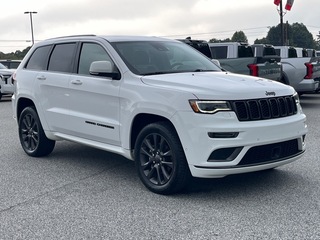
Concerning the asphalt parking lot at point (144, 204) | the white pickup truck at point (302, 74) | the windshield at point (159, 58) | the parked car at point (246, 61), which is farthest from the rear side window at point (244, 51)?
Answer: the windshield at point (159, 58)

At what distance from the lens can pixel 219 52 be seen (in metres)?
14.5

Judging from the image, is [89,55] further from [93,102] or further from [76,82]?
[93,102]

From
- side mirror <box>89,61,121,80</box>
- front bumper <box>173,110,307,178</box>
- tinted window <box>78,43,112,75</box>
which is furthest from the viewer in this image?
tinted window <box>78,43,112,75</box>

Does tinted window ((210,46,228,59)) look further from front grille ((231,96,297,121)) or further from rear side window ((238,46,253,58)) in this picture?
front grille ((231,96,297,121))

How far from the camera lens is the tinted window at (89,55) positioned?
6480 mm

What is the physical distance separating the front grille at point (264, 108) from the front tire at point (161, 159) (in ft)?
2.36

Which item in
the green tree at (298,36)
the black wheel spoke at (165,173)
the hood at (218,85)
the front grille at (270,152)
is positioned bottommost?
the black wheel spoke at (165,173)

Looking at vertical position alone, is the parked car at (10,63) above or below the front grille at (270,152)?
above

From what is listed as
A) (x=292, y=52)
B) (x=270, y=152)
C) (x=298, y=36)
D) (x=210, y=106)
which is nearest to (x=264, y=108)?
(x=270, y=152)

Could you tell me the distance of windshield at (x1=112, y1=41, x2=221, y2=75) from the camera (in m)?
6.12

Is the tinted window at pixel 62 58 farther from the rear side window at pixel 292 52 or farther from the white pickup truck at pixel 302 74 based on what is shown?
the rear side window at pixel 292 52

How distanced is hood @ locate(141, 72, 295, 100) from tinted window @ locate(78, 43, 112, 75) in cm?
98

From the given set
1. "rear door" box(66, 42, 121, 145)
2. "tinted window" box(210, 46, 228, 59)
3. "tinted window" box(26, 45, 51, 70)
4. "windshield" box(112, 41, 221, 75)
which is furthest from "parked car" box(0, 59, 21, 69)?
"windshield" box(112, 41, 221, 75)

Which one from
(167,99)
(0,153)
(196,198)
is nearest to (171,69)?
(167,99)
